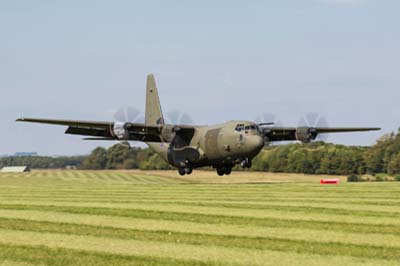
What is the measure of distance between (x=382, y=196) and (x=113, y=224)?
44.9 ft

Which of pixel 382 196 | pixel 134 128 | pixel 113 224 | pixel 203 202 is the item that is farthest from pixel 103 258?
pixel 134 128

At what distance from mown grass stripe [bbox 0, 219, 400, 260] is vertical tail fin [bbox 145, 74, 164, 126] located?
148 feet

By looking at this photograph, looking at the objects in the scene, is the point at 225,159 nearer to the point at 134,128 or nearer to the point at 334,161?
the point at 134,128

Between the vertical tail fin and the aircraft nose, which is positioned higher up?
the vertical tail fin

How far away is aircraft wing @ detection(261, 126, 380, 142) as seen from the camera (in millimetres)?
54406

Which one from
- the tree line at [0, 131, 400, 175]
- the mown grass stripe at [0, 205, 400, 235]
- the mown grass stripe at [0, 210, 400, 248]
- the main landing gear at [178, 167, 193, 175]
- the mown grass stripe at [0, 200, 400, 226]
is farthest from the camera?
the tree line at [0, 131, 400, 175]

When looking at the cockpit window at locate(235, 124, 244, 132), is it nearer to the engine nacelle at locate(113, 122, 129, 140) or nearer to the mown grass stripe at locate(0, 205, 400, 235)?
the engine nacelle at locate(113, 122, 129, 140)

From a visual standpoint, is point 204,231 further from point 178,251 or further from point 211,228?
point 178,251

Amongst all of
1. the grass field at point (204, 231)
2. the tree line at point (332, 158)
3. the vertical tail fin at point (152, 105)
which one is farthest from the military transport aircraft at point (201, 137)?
the tree line at point (332, 158)

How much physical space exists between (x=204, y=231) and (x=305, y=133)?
38709 millimetres

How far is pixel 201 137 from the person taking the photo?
173 feet

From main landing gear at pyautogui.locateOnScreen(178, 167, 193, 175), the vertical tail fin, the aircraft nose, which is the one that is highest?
the vertical tail fin

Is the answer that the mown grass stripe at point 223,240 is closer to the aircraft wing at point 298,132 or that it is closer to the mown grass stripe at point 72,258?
the mown grass stripe at point 72,258

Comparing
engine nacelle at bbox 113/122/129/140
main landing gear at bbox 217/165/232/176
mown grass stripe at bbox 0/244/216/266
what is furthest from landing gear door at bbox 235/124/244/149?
mown grass stripe at bbox 0/244/216/266
